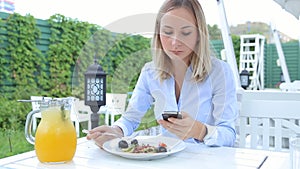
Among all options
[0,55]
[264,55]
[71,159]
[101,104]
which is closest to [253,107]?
[101,104]

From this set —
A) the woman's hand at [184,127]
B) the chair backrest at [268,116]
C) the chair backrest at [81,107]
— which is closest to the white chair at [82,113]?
the chair backrest at [81,107]

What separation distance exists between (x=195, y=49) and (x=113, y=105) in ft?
0.96

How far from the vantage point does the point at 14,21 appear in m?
3.07

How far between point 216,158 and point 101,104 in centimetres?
38

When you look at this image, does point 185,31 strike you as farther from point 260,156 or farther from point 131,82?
point 260,156

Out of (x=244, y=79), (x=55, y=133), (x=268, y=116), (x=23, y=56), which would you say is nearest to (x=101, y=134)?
(x=55, y=133)

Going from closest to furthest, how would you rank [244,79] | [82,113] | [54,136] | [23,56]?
[54,136] → [82,113] → [23,56] → [244,79]

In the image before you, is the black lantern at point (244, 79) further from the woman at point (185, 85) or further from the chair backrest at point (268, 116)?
the woman at point (185, 85)

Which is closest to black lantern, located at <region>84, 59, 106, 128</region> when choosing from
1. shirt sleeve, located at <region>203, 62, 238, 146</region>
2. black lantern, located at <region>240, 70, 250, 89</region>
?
shirt sleeve, located at <region>203, 62, 238, 146</region>

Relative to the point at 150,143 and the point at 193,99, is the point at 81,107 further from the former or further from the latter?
the point at 193,99

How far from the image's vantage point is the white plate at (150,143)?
0.78 metres

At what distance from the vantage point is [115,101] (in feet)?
3.14

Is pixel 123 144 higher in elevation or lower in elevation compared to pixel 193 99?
lower

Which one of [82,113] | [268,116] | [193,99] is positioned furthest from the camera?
[268,116]
